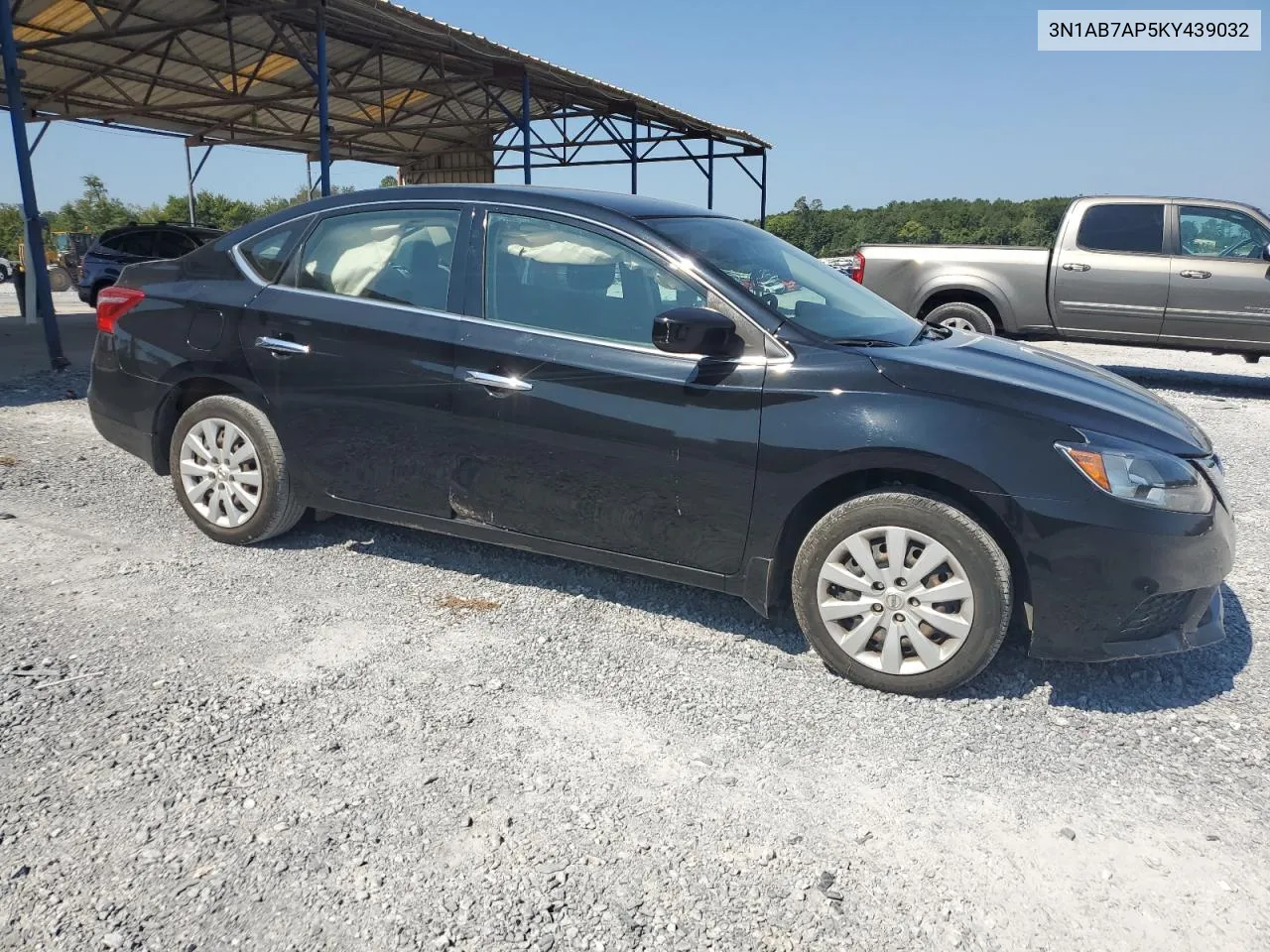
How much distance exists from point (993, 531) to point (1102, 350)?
1186 cm

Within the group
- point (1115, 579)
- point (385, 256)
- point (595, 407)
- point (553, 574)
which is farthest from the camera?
→ point (553, 574)

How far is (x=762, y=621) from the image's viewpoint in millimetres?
3668

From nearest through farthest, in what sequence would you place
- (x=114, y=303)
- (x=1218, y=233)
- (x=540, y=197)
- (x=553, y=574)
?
(x=540, y=197) < (x=553, y=574) < (x=114, y=303) < (x=1218, y=233)

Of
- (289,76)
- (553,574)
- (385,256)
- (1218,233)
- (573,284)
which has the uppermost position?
(289,76)

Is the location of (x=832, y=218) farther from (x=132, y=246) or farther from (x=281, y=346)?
(x=281, y=346)

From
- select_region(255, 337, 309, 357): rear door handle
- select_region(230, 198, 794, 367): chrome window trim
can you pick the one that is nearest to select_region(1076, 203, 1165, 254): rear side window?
select_region(230, 198, 794, 367): chrome window trim

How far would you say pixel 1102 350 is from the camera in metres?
13.2

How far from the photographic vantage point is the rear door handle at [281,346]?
3.91 metres

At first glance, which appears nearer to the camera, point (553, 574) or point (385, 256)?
point (385, 256)

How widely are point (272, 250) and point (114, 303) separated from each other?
99 cm

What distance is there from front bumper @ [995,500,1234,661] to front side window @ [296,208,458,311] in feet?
8.00

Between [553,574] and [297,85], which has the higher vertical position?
[297,85]

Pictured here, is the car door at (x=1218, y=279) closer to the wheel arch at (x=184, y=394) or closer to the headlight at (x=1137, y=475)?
the headlight at (x=1137, y=475)

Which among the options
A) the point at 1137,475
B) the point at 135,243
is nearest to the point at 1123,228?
the point at 1137,475
